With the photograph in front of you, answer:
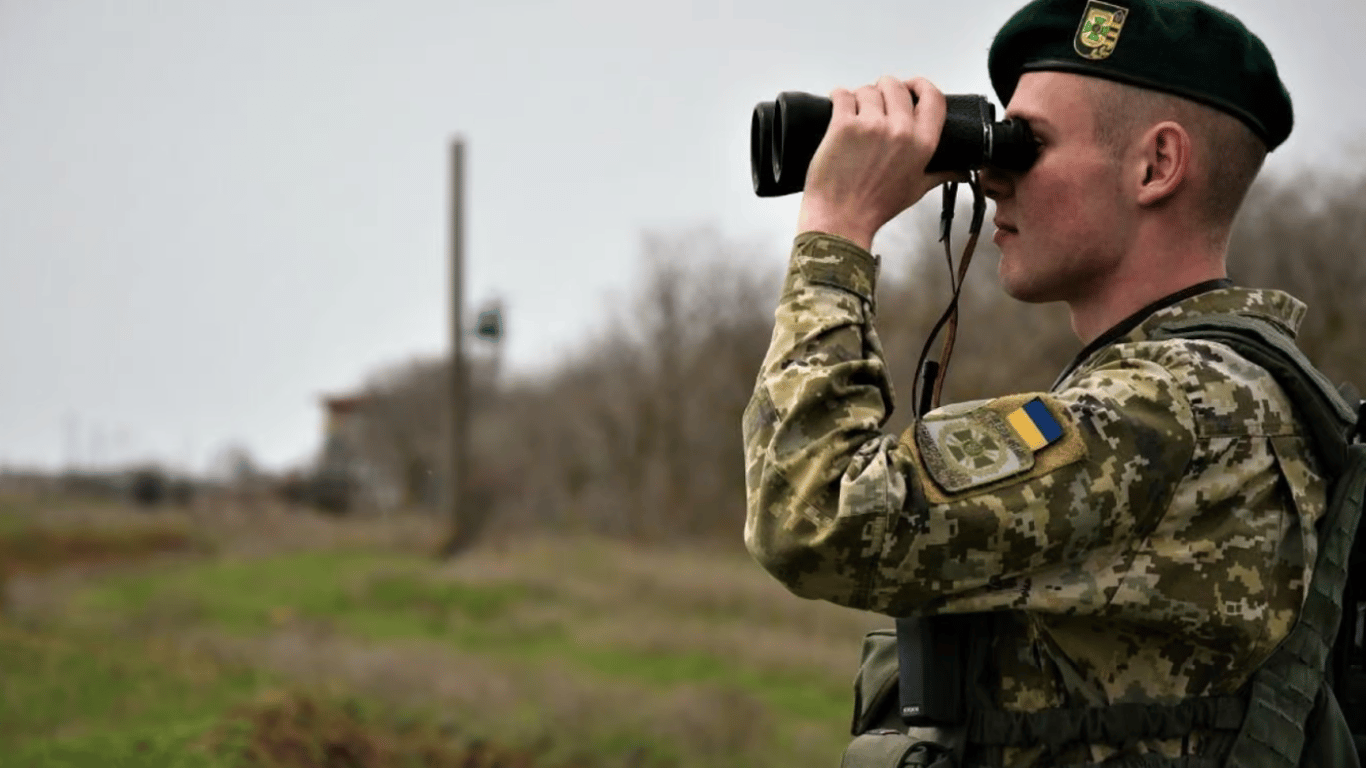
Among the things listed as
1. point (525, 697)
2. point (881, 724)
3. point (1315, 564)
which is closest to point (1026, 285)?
point (1315, 564)

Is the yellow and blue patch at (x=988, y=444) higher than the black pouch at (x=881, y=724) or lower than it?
higher

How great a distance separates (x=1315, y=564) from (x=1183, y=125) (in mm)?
523

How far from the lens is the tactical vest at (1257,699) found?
1.65 meters

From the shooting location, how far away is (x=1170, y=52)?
177 cm

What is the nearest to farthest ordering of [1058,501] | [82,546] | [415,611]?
[1058,501] → [415,611] → [82,546]

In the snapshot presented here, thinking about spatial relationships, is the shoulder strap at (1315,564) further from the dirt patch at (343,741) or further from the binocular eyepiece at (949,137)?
the dirt patch at (343,741)

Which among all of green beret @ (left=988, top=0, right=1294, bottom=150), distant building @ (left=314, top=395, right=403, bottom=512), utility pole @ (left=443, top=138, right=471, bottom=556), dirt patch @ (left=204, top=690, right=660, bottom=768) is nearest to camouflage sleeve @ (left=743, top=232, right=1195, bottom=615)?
green beret @ (left=988, top=0, right=1294, bottom=150)

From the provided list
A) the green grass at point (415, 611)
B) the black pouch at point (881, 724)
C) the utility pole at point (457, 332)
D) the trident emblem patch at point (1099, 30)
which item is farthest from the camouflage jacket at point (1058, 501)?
the utility pole at point (457, 332)

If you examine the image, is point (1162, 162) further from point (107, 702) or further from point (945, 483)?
point (107, 702)

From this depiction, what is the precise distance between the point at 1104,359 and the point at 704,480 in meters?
30.1

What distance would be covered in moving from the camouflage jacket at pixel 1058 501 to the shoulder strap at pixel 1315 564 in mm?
27

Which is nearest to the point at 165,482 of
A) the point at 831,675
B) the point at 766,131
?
the point at 831,675

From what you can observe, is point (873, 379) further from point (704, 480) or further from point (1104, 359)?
point (704, 480)

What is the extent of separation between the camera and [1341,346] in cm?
1360
